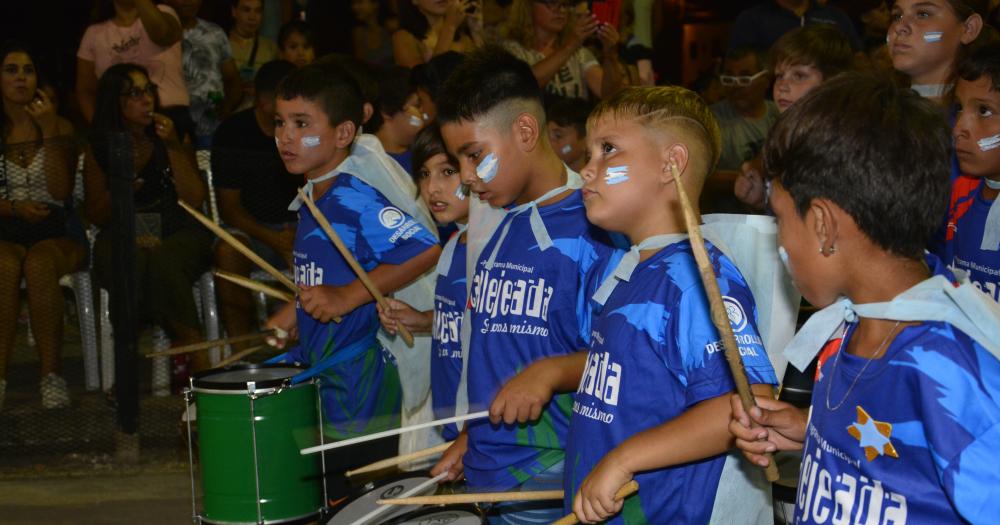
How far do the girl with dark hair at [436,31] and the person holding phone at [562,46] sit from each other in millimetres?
323

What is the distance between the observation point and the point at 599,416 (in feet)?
7.32

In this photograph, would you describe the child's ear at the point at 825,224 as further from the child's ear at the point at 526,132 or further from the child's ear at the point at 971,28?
the child's ear at the point at 971,28

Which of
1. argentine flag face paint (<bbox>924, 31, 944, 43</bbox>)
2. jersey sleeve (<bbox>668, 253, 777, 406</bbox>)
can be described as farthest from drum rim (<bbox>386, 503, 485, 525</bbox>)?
argentine flag face paint (<bbox>924, 31, 944, 43</bbox>)

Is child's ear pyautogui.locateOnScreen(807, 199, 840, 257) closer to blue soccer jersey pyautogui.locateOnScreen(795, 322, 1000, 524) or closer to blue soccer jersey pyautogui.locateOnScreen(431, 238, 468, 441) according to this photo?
blue soccer jersey pyautogui.locateOnScreen(795, 322, 1000, 524)

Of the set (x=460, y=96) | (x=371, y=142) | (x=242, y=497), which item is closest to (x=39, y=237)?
(x=371, y=142)

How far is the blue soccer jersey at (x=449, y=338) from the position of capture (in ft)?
10.3

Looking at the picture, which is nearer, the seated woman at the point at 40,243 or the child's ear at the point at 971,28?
the child's ear at the point at 971,28

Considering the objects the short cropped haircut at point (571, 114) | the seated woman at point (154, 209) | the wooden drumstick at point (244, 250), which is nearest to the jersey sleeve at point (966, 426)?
the wooden drumstick at point (244, 250)

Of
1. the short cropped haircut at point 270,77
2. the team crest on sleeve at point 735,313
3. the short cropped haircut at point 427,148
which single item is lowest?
the team crest on sleeve at point 735,313

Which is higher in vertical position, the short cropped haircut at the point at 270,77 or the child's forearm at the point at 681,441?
the short cropped haircut at the point at 270,77

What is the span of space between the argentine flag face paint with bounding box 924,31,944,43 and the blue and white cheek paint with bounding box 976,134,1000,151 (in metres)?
0.76

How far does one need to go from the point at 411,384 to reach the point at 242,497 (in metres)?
0.75

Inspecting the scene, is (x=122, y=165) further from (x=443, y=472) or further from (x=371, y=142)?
(x=443, y=472)

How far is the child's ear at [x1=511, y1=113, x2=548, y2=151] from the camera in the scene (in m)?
2.90
